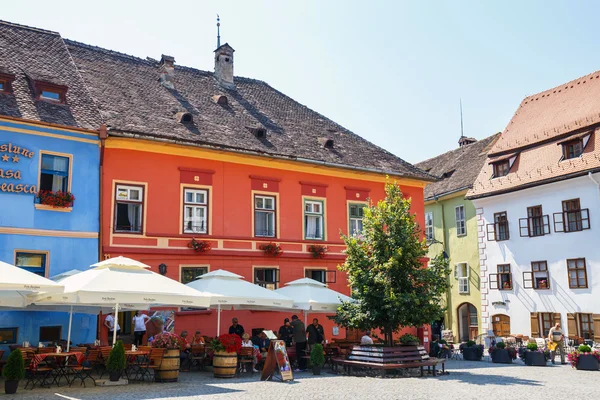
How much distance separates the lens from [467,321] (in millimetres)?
34938

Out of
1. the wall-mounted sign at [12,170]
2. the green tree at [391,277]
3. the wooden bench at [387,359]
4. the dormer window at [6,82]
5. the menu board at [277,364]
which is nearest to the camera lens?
the menu board at [277,364]

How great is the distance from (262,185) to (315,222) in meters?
2.73

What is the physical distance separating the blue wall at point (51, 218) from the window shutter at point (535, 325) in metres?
19.5

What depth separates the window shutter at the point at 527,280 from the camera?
2867 centimetres

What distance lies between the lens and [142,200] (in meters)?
19.8

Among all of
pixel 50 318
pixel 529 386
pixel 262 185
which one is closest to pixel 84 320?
pixel 50 318

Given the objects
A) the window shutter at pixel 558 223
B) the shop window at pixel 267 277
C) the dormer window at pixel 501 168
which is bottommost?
the shop window at pixel 267 277

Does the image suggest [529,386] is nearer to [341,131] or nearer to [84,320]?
[84,320]

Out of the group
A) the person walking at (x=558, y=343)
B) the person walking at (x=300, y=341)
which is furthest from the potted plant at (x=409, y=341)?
the person walking at (x=558, y=343)

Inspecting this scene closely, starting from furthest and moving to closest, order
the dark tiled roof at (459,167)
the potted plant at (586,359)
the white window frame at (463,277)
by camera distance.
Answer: the dark tiled roof at (459,167)
the white window frame at (463,277)
the potted plant at (586,359)

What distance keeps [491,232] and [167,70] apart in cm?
1755

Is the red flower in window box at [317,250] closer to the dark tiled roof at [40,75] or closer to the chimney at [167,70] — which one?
the chimney at [167,70]

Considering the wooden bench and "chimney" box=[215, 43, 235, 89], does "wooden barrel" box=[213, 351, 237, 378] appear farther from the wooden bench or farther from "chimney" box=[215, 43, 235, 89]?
"chimney" box=[215, 43, 235, 89]

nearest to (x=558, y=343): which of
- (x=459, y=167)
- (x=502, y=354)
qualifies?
(x=502, y=354)
